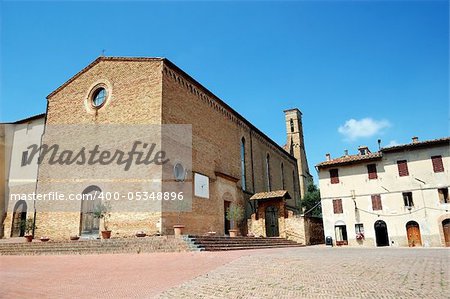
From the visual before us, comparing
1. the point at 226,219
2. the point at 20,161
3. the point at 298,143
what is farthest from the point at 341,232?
the point at 20,161

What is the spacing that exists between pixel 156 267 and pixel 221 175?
13.7 metres

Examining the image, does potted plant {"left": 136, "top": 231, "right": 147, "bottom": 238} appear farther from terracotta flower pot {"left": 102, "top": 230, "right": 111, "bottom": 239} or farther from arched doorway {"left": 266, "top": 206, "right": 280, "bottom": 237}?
arched doorway {"left": 266, "top": 206, "right": 280, "bottom": 237}

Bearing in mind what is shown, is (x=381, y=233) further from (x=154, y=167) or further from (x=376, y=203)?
(x=154, y=167)

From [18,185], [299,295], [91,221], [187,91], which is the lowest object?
[299,295]

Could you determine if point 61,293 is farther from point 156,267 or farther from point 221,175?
point 221,175

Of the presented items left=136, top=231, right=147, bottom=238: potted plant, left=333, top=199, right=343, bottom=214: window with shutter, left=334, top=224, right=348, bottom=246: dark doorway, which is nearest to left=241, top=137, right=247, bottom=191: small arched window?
left=333, top=199, right=343, bottom=214: window with shutter

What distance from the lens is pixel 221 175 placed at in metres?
22.5

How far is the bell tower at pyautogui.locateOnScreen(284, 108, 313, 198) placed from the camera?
44.4 metres

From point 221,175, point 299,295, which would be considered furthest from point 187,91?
point 299,295

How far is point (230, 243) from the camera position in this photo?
15.8 metres

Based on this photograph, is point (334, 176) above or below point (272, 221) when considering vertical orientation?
above

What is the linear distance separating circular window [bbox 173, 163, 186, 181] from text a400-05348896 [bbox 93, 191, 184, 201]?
94cm

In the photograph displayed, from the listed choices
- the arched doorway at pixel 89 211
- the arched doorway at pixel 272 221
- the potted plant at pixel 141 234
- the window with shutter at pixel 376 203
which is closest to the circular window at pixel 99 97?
the arched doorway at pixel 89 211

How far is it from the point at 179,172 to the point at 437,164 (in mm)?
16550
